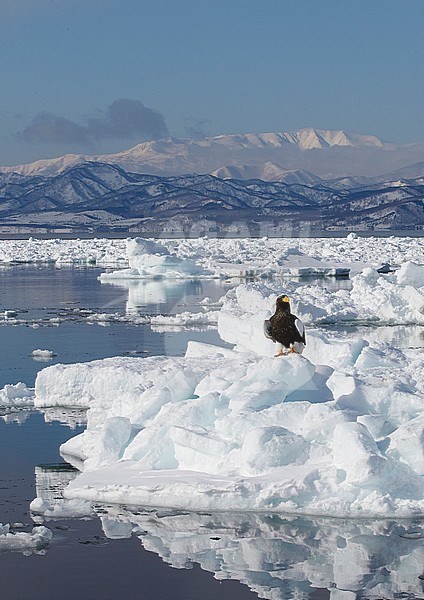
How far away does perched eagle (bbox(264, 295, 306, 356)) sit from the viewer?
417 inches

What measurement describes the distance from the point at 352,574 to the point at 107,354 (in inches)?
394

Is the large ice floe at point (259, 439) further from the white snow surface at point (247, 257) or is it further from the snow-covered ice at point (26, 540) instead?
the white snow surface at point (247, 257)

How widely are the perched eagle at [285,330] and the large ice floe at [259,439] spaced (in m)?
0.56

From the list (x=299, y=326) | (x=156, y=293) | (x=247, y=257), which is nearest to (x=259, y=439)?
(x=299, y=326)

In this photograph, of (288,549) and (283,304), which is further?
(283,304)

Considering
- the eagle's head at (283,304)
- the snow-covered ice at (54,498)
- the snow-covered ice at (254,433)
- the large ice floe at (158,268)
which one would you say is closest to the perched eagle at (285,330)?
the eagle's head at (283,304)

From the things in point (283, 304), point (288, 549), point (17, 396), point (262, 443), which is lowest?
point (288, 549)

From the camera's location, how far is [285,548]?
273 inches

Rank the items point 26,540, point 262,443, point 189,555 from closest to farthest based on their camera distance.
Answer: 1. point 189,555
2. point 26,540
3. point 262,443

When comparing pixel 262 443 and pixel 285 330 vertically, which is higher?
pixel 285 330

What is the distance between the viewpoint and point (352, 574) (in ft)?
21.3

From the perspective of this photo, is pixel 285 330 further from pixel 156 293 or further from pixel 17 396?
pixel 156 293

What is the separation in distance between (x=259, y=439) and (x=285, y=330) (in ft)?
9.77

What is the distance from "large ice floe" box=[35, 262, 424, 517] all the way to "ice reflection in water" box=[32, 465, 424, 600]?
0.15 meters
